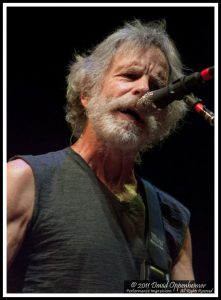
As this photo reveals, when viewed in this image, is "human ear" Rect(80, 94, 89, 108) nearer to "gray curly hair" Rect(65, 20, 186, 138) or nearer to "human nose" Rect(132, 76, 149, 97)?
"gray curly hair" Rect(65, 20, 186, 138)

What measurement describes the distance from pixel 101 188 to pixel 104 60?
0.61m

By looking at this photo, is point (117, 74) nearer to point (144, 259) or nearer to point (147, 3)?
point (147, 3)

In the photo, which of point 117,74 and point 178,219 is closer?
point 117,74

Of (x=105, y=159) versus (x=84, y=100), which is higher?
(x=84, y=100)

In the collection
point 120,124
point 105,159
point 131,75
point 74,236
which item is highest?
point 131,75

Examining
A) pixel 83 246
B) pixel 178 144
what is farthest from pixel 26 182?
pixel 178 144

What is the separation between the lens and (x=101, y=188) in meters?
1.96

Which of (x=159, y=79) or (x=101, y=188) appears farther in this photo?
(x=159, y=79)

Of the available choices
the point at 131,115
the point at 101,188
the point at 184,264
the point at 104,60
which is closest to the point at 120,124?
the point at 131,115

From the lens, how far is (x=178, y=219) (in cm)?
226

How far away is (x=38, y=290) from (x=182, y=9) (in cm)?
141

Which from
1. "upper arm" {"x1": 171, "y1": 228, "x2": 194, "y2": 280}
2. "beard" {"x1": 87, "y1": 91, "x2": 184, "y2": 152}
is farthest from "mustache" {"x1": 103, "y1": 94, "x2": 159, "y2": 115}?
"upper arm" {"x1": 171, "y1": 228, "x2": 194, "y2": 280}

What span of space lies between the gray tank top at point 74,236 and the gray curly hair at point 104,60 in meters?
0.37

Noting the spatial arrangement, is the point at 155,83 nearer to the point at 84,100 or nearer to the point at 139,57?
the point at 139,57
